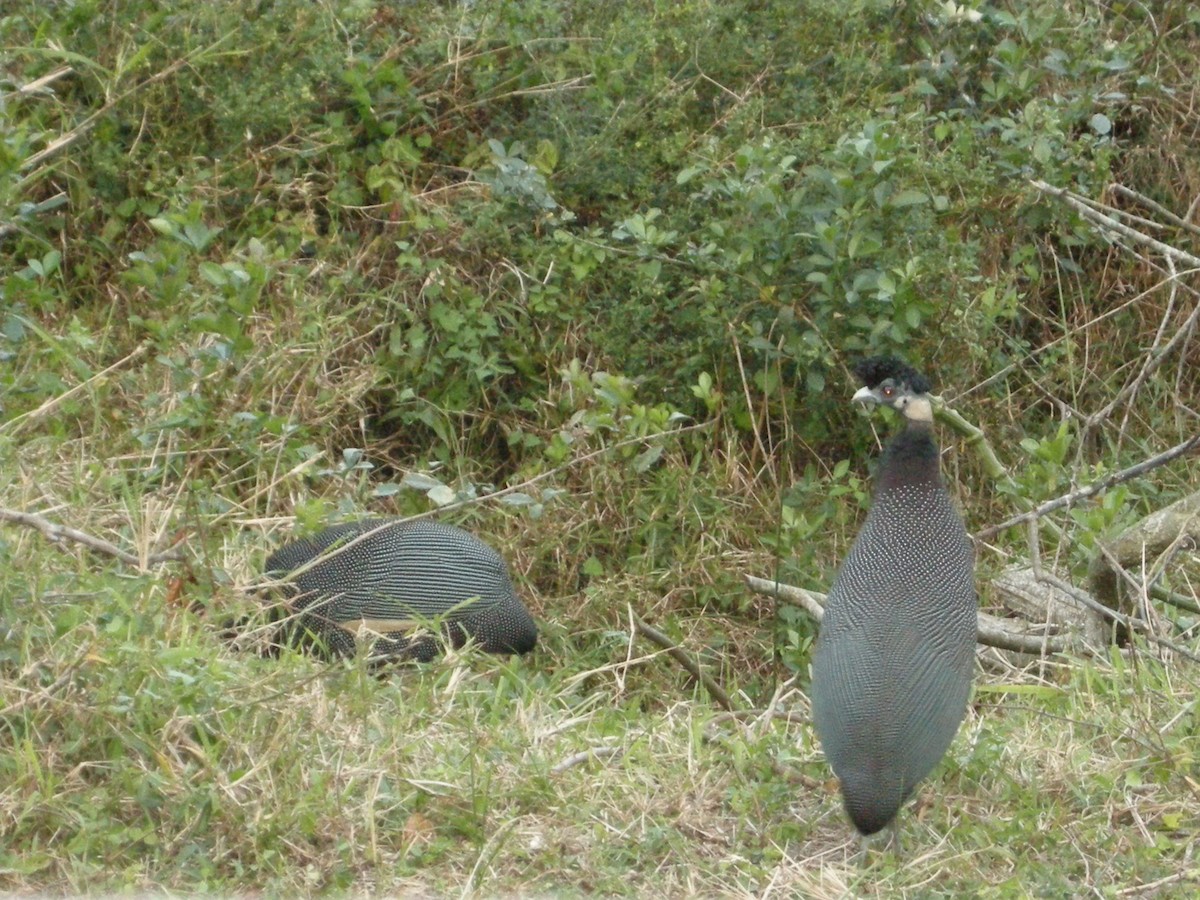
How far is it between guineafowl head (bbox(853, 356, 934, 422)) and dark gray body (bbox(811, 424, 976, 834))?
0.16ft

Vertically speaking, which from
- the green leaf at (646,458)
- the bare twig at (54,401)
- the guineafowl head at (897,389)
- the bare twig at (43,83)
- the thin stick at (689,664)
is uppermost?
the bare twig at (43,83)

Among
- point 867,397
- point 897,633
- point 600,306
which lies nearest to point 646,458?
point 600,306

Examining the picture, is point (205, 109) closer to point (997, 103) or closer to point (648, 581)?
point (648, 581)

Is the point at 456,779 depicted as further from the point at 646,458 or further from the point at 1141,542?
the point at 1141,542

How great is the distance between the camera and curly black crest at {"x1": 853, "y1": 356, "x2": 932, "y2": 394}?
412cm

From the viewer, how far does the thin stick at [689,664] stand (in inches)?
193

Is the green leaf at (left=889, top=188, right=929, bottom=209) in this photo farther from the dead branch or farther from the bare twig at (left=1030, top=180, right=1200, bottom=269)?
the dead branch

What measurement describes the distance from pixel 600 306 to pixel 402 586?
5.26 ft

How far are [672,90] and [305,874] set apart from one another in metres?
4.07

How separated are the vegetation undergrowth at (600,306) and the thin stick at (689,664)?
0.09 metres

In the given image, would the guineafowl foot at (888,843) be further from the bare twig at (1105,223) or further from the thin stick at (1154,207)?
the thin stick at (1154,207)

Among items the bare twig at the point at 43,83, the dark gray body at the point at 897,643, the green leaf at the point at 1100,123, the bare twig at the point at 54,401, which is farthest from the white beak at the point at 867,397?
the bare twig at the point at 43,83

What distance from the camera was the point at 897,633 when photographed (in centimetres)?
373

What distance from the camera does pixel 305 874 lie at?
11.1ft
